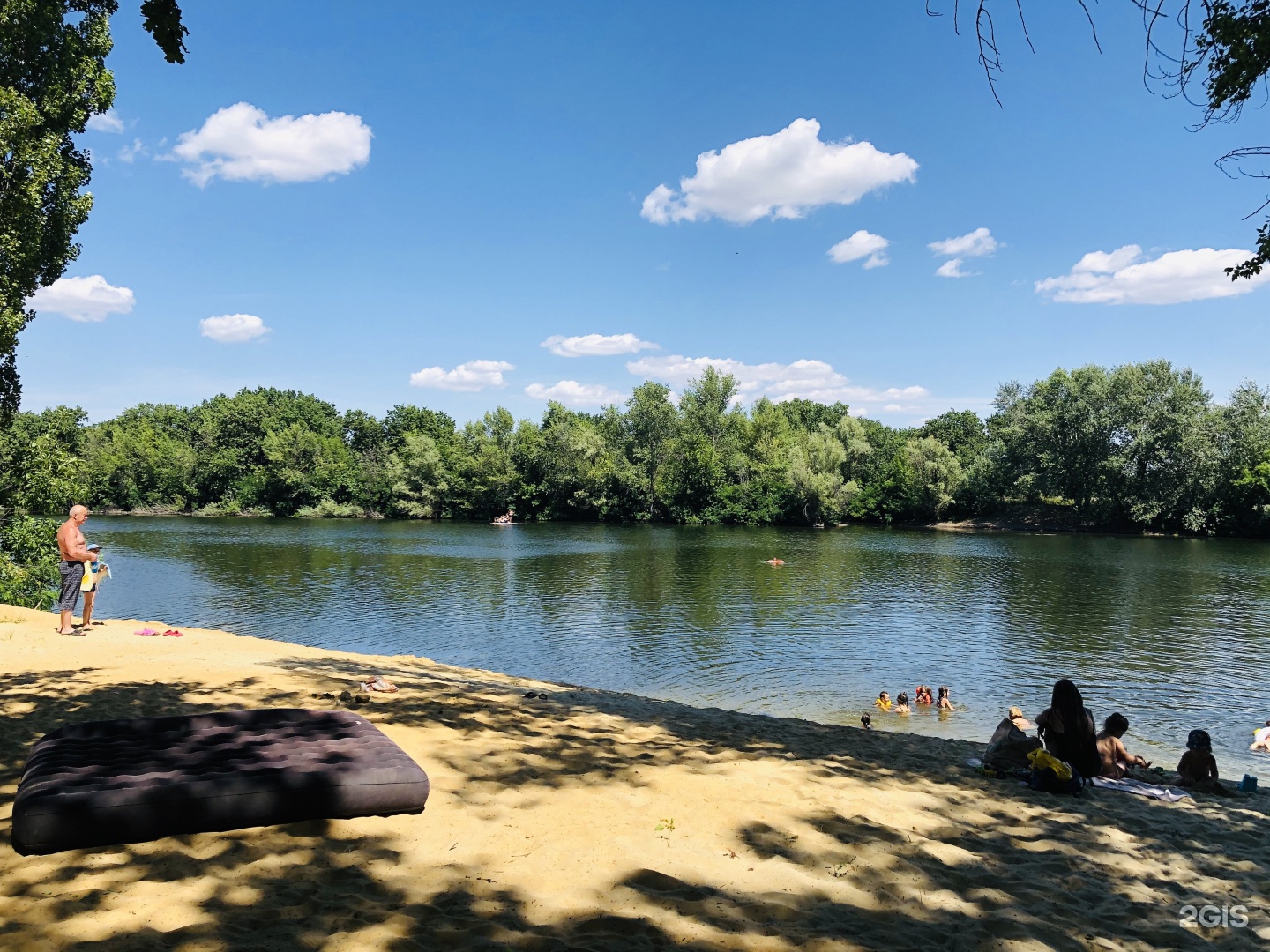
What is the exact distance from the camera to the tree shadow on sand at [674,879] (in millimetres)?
3639

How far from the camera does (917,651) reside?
2156 cm

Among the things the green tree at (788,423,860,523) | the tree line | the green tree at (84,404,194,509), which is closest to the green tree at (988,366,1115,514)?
the tree line

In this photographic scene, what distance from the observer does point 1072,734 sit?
8.22m

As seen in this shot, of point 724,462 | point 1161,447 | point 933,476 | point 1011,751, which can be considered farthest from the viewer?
point 724,462

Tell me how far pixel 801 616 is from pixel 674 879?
2290 centimetres

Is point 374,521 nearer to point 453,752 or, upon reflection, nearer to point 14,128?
point 14,128

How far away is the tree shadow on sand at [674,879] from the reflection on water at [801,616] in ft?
27.8

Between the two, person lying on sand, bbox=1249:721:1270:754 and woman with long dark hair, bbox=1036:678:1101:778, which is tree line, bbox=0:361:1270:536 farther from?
woman with long dark hair, bbox=1036:678:1101:778

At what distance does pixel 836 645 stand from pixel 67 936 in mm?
20922

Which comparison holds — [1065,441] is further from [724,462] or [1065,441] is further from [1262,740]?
[1262,740]

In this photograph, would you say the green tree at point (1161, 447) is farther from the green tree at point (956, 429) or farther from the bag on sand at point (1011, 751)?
the bag on sand at point (1011, 751)

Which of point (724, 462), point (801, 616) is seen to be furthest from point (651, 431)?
point (801, 616)

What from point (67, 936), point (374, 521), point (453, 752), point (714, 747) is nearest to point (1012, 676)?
point (714, 747)

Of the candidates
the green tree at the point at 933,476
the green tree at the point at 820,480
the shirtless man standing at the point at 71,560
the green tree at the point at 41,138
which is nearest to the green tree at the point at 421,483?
the green tree at the point at 820,480
